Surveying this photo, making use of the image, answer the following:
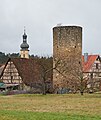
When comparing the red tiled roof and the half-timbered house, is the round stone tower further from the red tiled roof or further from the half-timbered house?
the red tiled roof

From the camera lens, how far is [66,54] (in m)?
51.8

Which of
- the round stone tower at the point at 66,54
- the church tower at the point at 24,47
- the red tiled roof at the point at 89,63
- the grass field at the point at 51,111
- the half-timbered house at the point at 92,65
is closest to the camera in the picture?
the grass field at the point at 51,111

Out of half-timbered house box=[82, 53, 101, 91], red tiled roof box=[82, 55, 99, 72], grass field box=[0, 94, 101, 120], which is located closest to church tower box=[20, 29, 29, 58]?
half-timbered house box=[82, 53, 101, 91]

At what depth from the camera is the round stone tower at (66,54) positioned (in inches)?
2005

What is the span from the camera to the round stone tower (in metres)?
50.9

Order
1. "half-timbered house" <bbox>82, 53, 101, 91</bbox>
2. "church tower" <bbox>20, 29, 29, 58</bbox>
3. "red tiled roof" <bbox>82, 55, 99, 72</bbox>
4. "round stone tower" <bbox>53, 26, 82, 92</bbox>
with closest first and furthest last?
"round stone tower" <bbox>53, 26, 82, 92</bbox> → "half-timbered house" <bbox>82, 53, 101, 91</bbox> → "red tiled roof" <bbox>82, 55, 99, 72</bbox> → "church tower" <bbox>20, 29, 29, 58</bbox>

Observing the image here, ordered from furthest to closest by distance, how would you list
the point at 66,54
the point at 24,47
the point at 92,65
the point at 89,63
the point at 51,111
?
the point at 24,47 < the point at 89,63 < the point at 92,65 < the point at 66,54 < the point at 51,111

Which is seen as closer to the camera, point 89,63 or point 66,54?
point 66,54

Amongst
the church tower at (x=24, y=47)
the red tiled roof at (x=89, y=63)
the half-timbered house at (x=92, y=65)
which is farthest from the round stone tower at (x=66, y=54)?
the church tower at (x=24, y=47)

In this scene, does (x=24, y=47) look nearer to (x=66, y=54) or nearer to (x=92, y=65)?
(x=92, y=65)

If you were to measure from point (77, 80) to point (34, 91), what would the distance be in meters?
8.38

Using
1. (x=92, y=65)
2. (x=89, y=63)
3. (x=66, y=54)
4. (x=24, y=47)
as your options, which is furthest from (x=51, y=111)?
(x=24, y=47)

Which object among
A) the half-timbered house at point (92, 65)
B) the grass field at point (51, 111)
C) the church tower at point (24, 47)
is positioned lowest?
the grass field at point (51, 111)

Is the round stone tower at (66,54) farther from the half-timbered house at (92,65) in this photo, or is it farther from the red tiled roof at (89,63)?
the red tiled roof at (89,63)
